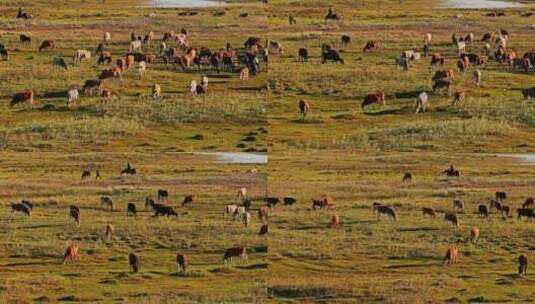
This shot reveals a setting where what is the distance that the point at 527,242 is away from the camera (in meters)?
41.8

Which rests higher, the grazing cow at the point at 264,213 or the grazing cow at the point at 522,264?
the grazing cow at the point at 264,213

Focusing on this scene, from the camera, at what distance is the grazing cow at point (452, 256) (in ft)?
135

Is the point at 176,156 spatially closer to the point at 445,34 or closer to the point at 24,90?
the point at 24,90

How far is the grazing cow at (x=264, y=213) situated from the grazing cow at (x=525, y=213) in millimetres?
6752

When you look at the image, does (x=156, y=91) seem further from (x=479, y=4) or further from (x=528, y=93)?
(x=479, y=4)

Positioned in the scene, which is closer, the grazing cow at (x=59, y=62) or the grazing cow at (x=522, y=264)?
the grazing cow at (x=522, y=264)

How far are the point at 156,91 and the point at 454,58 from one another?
32.2 feet

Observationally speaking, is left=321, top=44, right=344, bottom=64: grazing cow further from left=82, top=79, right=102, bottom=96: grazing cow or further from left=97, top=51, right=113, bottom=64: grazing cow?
left=82, top=79, right=102, bottom=96: grazing cow

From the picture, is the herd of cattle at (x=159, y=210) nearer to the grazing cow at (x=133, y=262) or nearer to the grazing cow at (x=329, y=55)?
the grazing cow at (x=133, y=262)

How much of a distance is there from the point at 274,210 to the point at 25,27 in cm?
1238

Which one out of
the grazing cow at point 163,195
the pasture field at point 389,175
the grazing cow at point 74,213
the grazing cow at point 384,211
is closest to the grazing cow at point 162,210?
the grazing cow at point 163,195

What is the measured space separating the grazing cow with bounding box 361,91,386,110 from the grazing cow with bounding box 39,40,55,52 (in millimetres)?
10481

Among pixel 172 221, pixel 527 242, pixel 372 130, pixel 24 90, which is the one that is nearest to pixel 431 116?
pixel 372 130

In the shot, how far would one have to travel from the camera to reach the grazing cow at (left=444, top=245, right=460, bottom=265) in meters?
41.1
